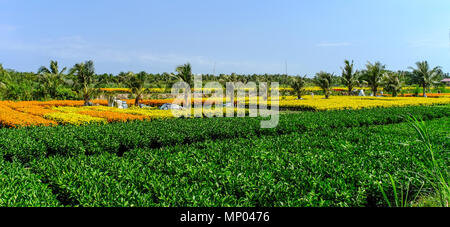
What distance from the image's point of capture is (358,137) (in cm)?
809

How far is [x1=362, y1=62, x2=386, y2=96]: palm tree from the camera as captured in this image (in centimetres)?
3353

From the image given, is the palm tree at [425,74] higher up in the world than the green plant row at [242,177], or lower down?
higher up

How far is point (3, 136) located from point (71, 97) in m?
24.3

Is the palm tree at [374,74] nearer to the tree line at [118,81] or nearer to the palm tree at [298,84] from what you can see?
the tree line at [118,81]

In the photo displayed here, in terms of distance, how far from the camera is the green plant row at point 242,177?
3.60 metres

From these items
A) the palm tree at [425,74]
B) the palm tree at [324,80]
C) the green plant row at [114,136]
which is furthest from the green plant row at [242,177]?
the palm tree at [425,74]

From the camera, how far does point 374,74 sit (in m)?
33.9

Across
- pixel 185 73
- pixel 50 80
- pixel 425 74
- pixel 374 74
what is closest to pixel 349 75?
pixel 374 74

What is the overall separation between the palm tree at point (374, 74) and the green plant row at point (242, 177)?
30.6 metres

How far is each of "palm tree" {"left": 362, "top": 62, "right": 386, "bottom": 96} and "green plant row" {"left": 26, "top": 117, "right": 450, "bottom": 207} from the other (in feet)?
100

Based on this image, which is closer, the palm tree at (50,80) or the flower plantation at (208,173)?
the flower plantation at (208,173)

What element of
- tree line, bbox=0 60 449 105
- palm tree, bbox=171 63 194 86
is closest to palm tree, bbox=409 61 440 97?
tree line, bbox=0 60 449 105

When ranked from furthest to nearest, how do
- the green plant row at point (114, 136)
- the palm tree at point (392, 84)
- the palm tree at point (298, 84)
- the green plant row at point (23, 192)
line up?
1. the palm tree at point (392, 84)
2. the palm tree at point (298, 84)
3. the green plant row at point (114, 136)
4. the green plant row at point (23, 192)
